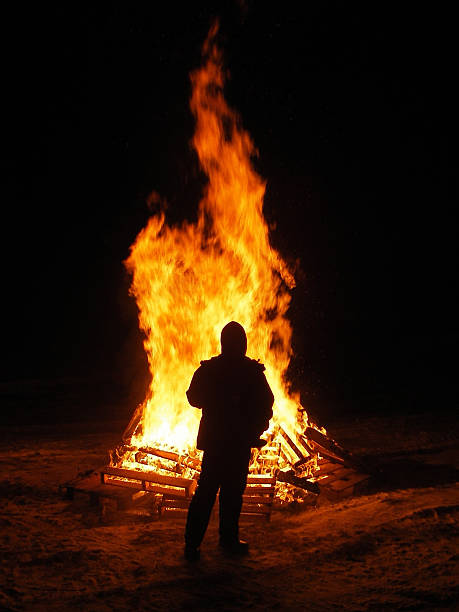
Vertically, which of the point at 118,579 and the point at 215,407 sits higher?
the point at 215,407

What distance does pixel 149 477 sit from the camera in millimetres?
6465

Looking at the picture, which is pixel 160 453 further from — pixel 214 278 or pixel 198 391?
pixel 214 278

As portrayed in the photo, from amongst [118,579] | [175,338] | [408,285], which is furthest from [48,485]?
[408,285]

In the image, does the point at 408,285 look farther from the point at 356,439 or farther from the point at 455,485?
the point at 455,485

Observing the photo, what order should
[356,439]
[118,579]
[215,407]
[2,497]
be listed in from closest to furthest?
[118,579] < [215,407] < [2,497] < [356,439]

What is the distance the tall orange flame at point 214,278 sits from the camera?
803 cm

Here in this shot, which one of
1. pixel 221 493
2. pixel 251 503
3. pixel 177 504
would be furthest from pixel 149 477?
pixel 221 493

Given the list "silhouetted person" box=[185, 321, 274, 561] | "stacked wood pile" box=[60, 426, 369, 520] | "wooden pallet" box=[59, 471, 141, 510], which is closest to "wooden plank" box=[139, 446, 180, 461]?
"stacked wood pile" box=[60, 426, 369, 520]

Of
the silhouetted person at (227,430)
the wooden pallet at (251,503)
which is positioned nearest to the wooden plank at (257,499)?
the wooden pallet at (251,503)

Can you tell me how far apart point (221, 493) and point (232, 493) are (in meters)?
0.10

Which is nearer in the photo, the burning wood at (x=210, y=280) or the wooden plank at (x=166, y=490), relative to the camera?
the wooden plank at (x=166, y=490)

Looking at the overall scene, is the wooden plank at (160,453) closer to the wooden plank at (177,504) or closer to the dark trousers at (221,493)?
the wooden plank at (177,504)

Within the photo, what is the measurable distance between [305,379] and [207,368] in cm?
1174

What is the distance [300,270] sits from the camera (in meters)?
24.4
